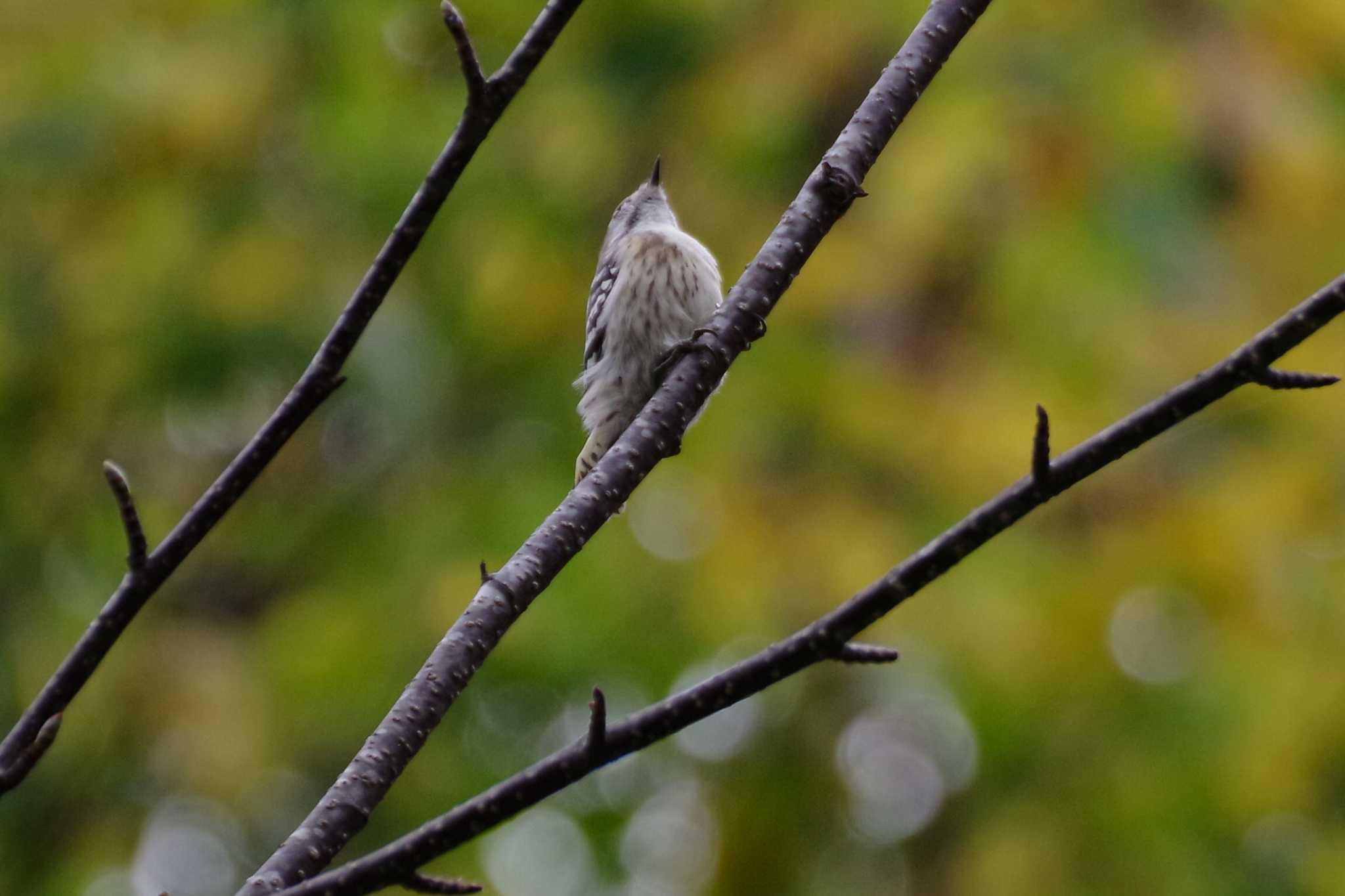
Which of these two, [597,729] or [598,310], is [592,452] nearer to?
[598,310]

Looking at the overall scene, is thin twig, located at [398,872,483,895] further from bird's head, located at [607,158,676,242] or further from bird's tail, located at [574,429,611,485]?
bird's head, located at [607,158,676,242]

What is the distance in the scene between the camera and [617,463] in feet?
8.64

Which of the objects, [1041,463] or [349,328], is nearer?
[1041,463]

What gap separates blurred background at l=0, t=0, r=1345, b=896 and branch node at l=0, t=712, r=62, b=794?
2.90 m

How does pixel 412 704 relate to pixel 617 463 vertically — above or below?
below

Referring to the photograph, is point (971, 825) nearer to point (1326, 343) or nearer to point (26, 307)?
point (1326, 343)

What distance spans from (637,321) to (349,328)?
222cm

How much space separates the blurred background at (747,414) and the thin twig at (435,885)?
2.71 m

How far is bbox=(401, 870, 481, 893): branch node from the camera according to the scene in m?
1.85

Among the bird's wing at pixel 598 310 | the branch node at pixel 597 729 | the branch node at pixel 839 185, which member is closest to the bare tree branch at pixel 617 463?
the branch node at pixel 839 185

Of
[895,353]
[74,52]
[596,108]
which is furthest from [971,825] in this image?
[74,52]

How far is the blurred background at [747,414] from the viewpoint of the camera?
16.0 ft

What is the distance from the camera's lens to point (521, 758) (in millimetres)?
6359

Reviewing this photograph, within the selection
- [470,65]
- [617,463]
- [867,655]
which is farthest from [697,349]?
[867,655]
